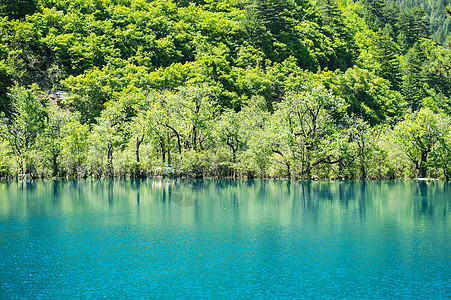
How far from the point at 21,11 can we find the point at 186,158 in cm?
5430

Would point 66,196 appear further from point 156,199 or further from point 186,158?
Answer: point 186,158

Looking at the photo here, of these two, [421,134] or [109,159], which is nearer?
[421,134]

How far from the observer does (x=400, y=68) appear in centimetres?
10631

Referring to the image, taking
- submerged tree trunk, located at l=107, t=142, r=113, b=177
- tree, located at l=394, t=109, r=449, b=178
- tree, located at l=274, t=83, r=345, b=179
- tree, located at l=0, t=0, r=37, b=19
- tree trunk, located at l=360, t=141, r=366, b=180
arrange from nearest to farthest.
A: 1. tree, located at l=274, t=83, r=345, b=179
2. tree, located at l=394, t=109, r=449, b=178
3. tree trunk, located at l=360, t=141, r=366, b=180
4. submerged tree trunk, located at l=107, t=142, r=113, b=177
5. tree, located at l=0, t=0, r=37, b=19

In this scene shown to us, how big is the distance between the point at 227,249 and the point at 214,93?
57.7m

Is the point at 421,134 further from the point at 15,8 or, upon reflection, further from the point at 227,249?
the point at 15,8

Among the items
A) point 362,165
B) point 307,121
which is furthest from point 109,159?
point 362,165

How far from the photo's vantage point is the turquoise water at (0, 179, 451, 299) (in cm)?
1433

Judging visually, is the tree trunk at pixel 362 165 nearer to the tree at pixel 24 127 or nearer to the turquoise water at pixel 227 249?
the turquoise water at pixel 227 249

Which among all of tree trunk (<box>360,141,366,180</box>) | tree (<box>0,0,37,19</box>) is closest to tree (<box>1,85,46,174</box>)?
tree (<box>0,0,37,19</box>)

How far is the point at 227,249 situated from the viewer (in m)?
19.3

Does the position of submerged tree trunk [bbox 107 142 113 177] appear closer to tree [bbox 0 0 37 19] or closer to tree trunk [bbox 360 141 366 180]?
tree trunk [bbox 360 141 366 180]

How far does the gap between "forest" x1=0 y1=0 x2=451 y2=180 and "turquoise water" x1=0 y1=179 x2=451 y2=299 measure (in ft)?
62.5

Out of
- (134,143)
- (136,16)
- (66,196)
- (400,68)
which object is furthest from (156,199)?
(400,68)
